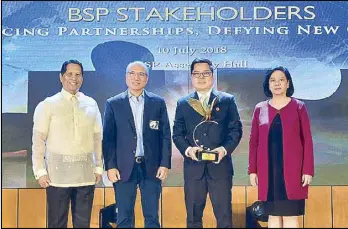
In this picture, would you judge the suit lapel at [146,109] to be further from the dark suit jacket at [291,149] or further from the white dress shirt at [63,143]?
the dark suit jacket at [291,149]

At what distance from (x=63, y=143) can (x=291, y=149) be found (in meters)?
1.33

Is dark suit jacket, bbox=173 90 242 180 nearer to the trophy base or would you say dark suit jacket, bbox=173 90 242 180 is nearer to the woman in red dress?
the trophy base

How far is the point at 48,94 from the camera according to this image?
3.41 m

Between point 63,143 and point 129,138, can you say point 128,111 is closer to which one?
point 129,138

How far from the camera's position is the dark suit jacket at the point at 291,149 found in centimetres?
299

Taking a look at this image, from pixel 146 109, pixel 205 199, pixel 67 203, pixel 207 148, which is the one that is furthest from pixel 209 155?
pixel 67 203

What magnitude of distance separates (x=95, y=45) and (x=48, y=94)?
0.44m

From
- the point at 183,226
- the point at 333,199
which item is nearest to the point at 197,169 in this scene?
the point at 183,226

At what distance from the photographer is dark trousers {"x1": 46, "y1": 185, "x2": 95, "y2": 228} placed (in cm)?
306

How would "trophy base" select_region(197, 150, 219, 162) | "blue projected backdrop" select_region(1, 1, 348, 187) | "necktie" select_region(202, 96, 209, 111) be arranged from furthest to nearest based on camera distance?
1. "blue projected backdrop" select_region(1, 1, 348, 187)
2. "necktie" select_region(202, 96, 209, 111)
3. "trophy base" select_region(197, 150, 219, 162)

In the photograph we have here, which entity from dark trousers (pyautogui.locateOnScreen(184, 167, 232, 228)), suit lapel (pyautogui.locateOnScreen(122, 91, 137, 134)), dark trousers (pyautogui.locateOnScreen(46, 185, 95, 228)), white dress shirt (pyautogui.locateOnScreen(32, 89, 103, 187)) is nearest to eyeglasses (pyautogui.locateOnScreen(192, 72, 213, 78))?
suit lapel (pyautogui.locateOnScreen(122, 91, 137, 134))

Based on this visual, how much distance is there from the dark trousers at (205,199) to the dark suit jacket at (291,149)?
209mm

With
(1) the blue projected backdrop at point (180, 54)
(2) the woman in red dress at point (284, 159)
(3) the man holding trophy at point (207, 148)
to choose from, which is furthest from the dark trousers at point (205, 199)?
(1) the blue projected backdrop at point (180, 54)

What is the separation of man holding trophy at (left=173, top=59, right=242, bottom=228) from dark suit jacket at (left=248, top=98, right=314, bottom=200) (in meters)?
0.17
